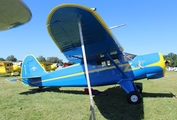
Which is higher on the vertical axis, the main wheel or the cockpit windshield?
the cockpit windshield

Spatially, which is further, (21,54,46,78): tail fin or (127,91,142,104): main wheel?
(21,54,46,78): tail fin

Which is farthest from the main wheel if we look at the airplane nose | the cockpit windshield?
the cockpit windshield

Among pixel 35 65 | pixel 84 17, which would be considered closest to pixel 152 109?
pixel 84 17

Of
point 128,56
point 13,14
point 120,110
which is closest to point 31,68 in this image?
point 128,56

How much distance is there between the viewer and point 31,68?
880 cm

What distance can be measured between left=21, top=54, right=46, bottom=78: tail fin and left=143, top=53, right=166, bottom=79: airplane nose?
5.40 m

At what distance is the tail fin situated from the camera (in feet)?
28.0

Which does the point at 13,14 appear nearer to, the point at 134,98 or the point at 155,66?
the point at 134,98

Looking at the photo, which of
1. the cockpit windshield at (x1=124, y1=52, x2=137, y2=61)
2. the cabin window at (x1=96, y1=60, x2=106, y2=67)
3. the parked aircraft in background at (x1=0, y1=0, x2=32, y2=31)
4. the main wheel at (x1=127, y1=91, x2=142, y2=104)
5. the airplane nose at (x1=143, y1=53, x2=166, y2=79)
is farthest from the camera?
the cabin window at (x1=96, y1=60, x2=106, y2=67)

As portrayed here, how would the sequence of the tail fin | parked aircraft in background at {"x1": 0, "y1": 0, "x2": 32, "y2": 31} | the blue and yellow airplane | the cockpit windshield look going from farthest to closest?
the tail fin → the cockpit windshield → the blue and yellow airplane → parked aircraft in background at {"x1": 0, "y1": 0, "x2": 32, "y2": 31}

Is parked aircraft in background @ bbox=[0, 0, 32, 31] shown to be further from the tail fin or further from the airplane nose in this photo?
the tail fin

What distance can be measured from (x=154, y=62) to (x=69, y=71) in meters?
3.78

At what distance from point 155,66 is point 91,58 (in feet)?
8.84

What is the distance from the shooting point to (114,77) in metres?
6.64
